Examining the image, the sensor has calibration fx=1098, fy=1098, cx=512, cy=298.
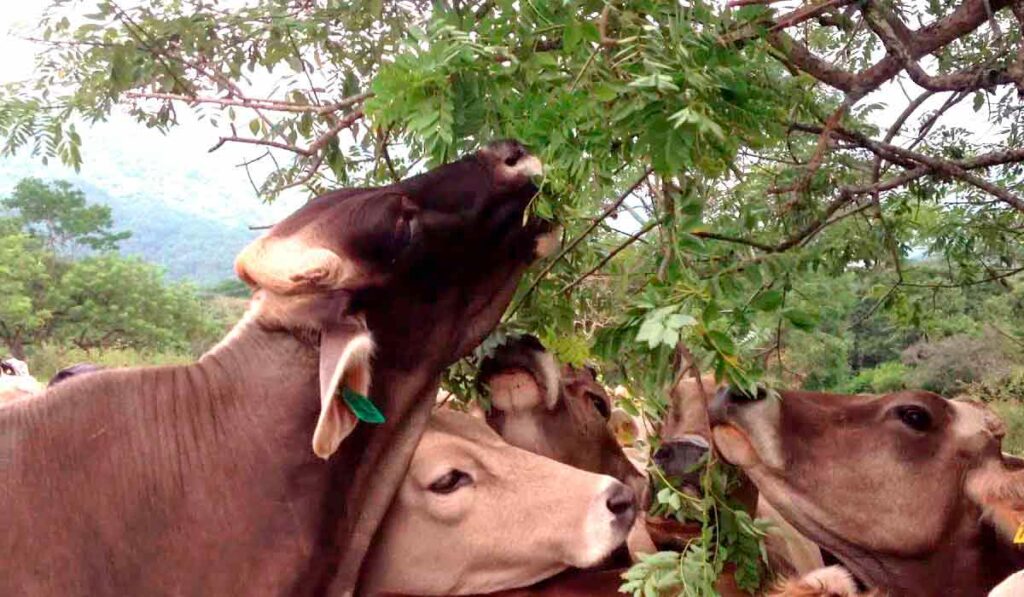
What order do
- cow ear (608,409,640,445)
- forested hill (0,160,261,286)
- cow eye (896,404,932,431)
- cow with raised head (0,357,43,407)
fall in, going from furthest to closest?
forested hill (0,160,261,286)
cow ear (608,409,640,445)
cow with raised head (0,357,43,407)
cow eye (896,404,932,431)

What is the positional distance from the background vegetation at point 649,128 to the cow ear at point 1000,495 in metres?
0.83

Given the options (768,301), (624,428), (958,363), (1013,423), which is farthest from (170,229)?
(768,301)

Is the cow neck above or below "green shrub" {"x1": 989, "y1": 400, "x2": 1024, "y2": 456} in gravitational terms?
below

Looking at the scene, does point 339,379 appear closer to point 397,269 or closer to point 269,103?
point 397,269

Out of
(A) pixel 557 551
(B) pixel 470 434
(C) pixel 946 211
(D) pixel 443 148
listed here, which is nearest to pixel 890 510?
(A) pixel 557 551

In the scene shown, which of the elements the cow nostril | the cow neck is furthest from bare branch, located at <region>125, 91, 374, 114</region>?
the cow neck

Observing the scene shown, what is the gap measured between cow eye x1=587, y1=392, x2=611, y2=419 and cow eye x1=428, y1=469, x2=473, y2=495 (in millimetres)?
1542

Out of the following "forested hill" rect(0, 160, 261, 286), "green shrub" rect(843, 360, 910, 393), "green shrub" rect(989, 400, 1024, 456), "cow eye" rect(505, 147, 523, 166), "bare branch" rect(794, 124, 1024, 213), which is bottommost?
"cow eye" rect(505, 147, 523, 166)

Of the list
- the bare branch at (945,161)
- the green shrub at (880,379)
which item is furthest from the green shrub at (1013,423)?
the bare branch at (945,161)

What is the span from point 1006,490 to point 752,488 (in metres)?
0.98

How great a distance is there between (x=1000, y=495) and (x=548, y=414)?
1.87 metres

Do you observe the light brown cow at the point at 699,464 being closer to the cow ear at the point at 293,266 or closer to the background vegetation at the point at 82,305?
the cow ear at the point at 293,266

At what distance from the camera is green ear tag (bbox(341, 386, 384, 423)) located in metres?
3.15

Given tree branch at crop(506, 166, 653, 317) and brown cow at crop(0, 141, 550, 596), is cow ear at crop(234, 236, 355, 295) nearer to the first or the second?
brown cow at crop(0, 141, 550, 596)
